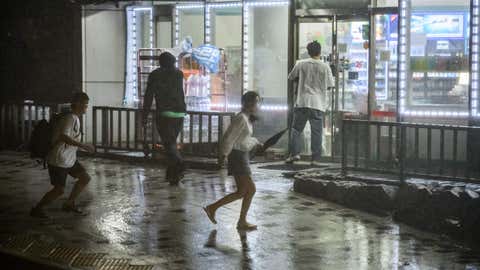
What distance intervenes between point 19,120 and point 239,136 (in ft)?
33.6

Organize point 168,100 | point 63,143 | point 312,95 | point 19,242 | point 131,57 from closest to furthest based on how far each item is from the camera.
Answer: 1. point 19,242
2. point 63,143
3. point 168,100
4. point 312,95
5. point 131,57

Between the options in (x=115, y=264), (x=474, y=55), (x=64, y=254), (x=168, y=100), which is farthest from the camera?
(x=474, y=55)

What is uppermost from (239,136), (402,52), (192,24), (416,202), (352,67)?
(192,24)

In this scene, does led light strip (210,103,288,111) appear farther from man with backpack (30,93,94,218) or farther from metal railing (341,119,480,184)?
man with backpack (30,93,94,218)

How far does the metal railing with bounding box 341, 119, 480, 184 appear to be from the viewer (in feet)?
35.0

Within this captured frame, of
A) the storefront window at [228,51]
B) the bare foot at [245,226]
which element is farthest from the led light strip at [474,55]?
the bare foot at [245,226]

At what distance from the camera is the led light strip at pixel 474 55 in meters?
13.7

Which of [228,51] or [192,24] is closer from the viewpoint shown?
[228,51]

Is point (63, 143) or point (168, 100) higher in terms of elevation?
point (168, 100)

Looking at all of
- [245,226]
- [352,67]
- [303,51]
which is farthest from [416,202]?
[303,51]

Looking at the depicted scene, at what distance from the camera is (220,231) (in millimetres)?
9703

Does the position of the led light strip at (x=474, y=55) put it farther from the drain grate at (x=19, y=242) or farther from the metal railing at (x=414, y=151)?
the drain grate at (x=19, y=242)

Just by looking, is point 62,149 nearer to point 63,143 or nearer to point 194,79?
point 63,143

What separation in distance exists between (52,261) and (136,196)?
154 inches
